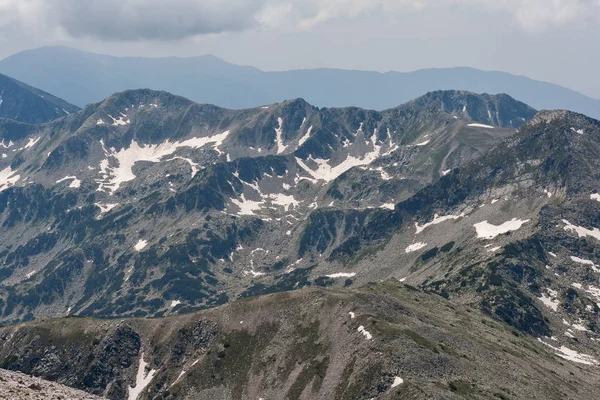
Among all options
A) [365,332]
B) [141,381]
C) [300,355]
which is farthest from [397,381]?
[141,381]

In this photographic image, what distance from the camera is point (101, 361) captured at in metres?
185

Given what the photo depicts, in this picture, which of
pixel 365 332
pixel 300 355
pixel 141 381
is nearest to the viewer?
pixel 365 332

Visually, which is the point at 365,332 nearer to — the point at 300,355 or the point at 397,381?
the point at 300,355

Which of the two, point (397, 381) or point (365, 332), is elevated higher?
point (365, 332)

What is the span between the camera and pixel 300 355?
520 ft

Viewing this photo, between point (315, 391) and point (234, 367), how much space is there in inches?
1286

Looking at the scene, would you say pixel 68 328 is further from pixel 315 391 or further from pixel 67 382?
pixel 315 391

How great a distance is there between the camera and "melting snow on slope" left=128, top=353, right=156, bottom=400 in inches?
7004

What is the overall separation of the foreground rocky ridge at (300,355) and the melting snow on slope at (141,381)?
14.0 inches

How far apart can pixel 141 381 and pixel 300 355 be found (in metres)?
56.6

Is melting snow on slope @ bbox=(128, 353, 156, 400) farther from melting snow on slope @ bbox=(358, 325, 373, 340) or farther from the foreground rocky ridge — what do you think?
melting snow on slope @ bbox=(358, 325, 373, 340)

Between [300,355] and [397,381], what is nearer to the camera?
[397,381]

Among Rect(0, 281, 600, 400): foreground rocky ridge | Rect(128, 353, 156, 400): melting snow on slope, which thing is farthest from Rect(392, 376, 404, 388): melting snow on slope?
Rect(128, 353, 156, 400): melting snow on slope

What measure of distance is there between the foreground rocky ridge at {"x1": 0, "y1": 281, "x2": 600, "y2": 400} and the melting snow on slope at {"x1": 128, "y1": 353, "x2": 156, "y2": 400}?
0.36 m
